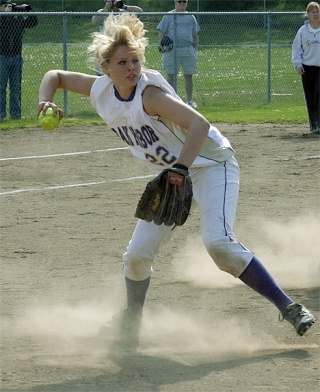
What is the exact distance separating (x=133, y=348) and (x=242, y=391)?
34.8 inches

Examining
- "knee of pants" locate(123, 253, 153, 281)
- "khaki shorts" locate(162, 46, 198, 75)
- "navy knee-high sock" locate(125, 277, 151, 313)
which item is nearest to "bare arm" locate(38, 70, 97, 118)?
"knee of pants" locate(123, 253, 153, 281)

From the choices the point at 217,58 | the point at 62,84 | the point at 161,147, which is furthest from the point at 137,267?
the point at 217,58

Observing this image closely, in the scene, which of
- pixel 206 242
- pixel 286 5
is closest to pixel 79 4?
pixel 286 5

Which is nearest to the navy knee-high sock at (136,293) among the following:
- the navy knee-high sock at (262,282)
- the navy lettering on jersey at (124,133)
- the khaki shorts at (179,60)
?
the navy knee-high sock at (262,282)

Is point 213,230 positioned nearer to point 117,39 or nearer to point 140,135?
point 140,135

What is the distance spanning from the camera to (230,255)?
4.68 meters

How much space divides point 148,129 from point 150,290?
154 cm

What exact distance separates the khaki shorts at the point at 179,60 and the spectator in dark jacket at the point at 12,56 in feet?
8.67

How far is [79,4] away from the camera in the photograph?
34.0 metres

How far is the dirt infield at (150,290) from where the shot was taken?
14.2ft

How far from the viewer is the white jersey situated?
471cm

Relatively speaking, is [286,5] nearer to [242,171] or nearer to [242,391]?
[242,171]

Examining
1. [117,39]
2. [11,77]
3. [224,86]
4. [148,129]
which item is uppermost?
[117,39]

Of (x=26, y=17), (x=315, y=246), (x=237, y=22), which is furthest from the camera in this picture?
(x=237, y=22)
